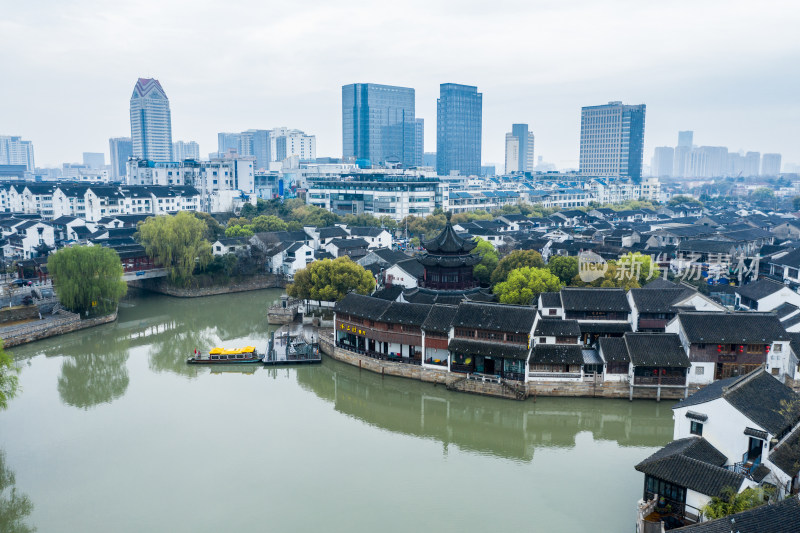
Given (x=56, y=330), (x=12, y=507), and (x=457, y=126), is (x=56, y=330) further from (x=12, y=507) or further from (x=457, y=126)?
(x=457, y=126)

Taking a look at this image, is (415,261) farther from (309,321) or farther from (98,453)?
(98,453)

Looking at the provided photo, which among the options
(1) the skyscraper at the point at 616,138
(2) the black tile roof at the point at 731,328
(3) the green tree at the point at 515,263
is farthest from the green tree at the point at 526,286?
(1) the skyscraper at the point at 616,138

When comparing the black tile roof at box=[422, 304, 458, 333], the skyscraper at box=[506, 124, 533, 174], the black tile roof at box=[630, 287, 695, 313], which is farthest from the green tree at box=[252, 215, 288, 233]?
the skyscraper at box=[506, 124, 533, 174]

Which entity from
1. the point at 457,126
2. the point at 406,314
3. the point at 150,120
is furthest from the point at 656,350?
the point at 150,120

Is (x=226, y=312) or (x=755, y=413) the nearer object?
(x=755, y=413)

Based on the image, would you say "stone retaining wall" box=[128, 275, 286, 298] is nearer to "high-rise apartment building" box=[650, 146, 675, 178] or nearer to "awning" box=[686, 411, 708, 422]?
"awning" box=[686, 411, 708, 422]

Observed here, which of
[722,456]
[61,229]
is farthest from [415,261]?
[61,229]

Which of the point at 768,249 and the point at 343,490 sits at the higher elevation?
the point at 768,249
